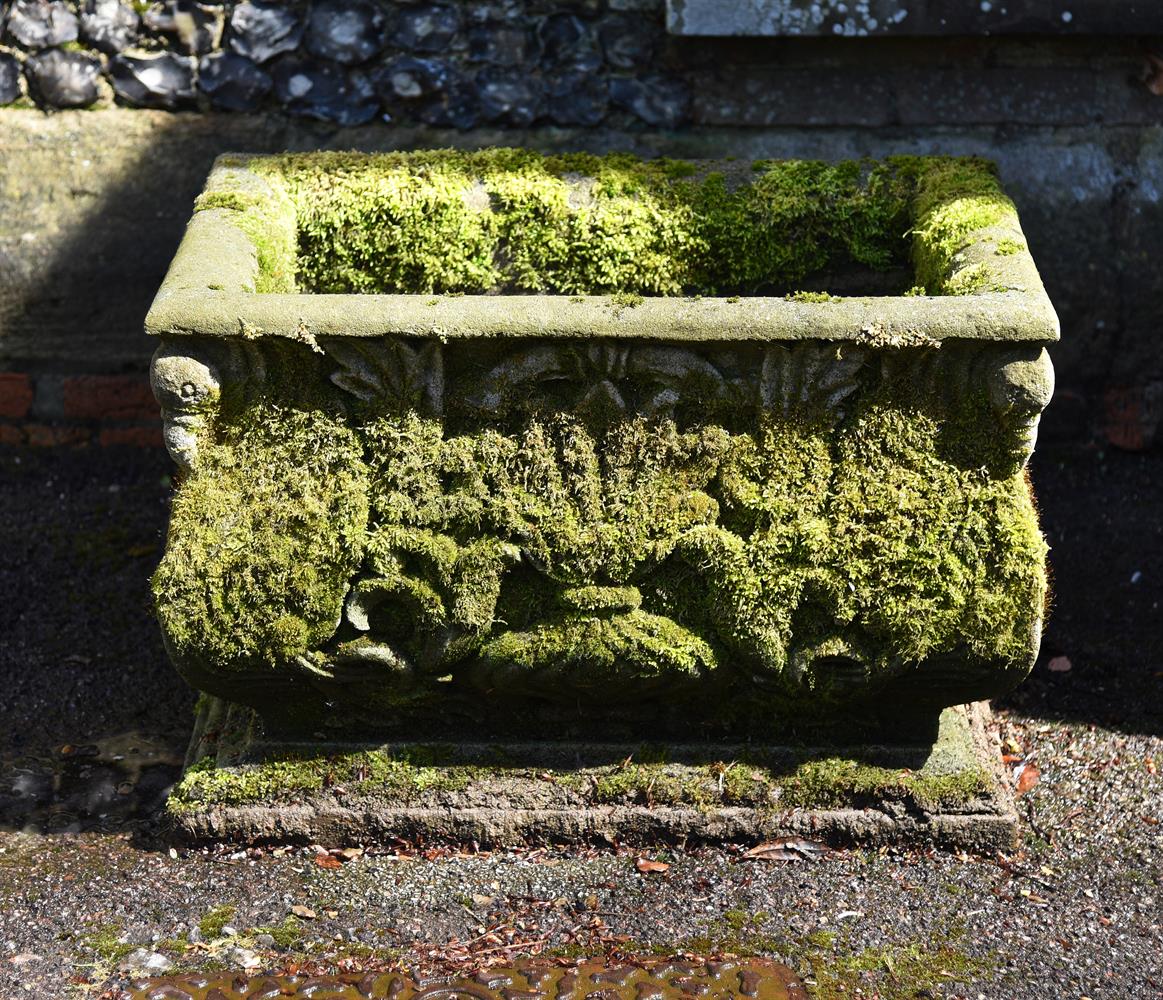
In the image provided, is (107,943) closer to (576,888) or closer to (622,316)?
(576,888)

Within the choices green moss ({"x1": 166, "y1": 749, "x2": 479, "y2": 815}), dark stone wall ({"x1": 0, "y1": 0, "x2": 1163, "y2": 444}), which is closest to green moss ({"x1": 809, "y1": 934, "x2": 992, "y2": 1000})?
green moss ({"x1": 166, "y1": 749, "x2": 479, "y2": 815})

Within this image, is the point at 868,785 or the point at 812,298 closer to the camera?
the point at 812,298

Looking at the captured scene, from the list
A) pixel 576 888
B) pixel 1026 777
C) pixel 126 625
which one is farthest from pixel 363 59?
pixel 1026 777

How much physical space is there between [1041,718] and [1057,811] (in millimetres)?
354

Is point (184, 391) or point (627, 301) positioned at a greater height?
point (627, 301)

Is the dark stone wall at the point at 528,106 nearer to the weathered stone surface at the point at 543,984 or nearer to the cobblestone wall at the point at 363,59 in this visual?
the cobblestone wall at the point at 363,59

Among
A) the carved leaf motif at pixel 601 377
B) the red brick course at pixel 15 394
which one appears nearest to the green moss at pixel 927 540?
the carved leaf motif at pixel 601 377

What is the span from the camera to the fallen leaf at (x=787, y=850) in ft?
8.82

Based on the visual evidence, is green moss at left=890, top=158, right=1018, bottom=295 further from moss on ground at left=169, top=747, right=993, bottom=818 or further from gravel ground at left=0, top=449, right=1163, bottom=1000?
gravel ground at left=0, top=449, right=1163, bottom=1000

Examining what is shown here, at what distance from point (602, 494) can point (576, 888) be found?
0.73 m

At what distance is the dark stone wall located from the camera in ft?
12.9

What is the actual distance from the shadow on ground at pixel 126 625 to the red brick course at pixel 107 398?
116mm

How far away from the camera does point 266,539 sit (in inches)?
99.6

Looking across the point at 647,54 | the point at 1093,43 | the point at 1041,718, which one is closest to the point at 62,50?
the point at 647,54
